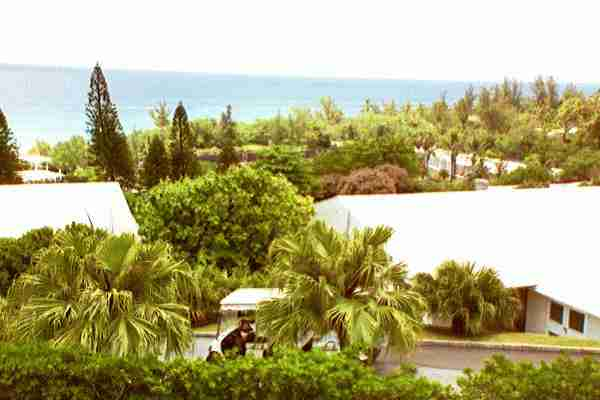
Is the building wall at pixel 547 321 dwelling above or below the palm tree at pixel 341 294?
below

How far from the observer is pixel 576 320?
588 inches

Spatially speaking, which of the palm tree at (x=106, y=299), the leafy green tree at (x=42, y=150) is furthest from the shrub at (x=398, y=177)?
the leafy green tree at (x=42, y=150)

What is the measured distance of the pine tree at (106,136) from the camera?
1251 inches

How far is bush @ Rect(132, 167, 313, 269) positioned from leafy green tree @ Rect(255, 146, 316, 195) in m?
11.5

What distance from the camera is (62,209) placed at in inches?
734

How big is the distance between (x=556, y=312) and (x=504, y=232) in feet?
10.1

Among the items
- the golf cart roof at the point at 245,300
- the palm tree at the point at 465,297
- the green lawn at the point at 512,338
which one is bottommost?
the green lawn at the point at 512,338

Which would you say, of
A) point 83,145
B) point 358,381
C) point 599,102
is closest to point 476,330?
point 358,381

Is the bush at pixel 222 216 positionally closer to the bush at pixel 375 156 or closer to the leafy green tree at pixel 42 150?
the bush at pixel 375 156

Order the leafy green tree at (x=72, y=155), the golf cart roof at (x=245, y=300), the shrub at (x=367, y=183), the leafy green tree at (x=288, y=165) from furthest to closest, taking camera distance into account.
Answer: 1. the leafy green tree at (x=72, y=155)
2. the shrub at (x=367, y=183)
3. the leafy green tree at (x=288, y=165)
4. the golf cart roof at (x=245, y=300)

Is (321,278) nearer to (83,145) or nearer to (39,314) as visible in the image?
(39,314)

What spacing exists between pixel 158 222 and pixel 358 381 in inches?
421

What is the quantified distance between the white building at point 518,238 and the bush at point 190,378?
8470 mm

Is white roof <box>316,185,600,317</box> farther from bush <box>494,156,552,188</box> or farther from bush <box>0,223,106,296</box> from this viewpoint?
bush <box>494,156,552,188</box>
